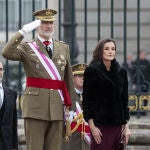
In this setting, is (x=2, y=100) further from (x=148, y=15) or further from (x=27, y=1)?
(x=148, y=15)

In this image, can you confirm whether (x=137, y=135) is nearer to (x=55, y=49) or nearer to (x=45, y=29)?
(x=55, y=49)

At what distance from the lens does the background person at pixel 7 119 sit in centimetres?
866

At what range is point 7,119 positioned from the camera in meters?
8.67

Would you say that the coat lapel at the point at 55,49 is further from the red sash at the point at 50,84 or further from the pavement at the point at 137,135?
the pavement at the point at 137,135

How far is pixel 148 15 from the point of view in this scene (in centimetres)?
1496

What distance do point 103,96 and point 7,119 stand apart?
1.11 m

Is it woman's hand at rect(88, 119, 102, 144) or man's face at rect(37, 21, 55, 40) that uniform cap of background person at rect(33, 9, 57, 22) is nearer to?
man's face at rect(37, 21, 55, 40)

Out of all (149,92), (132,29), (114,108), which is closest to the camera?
(114,108)

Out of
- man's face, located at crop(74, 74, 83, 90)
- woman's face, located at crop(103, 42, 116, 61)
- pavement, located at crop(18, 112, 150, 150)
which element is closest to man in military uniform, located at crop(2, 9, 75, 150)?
woman's face, located at crop(103, 42, 116, 61)

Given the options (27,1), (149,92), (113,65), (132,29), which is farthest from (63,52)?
(132,29)

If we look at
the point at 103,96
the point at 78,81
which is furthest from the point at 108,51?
the point at 78,81

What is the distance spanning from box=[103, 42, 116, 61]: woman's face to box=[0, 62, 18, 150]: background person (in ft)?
3.58

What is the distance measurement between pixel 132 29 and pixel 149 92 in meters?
4.42

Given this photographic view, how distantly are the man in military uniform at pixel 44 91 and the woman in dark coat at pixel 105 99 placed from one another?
0.27 meters
